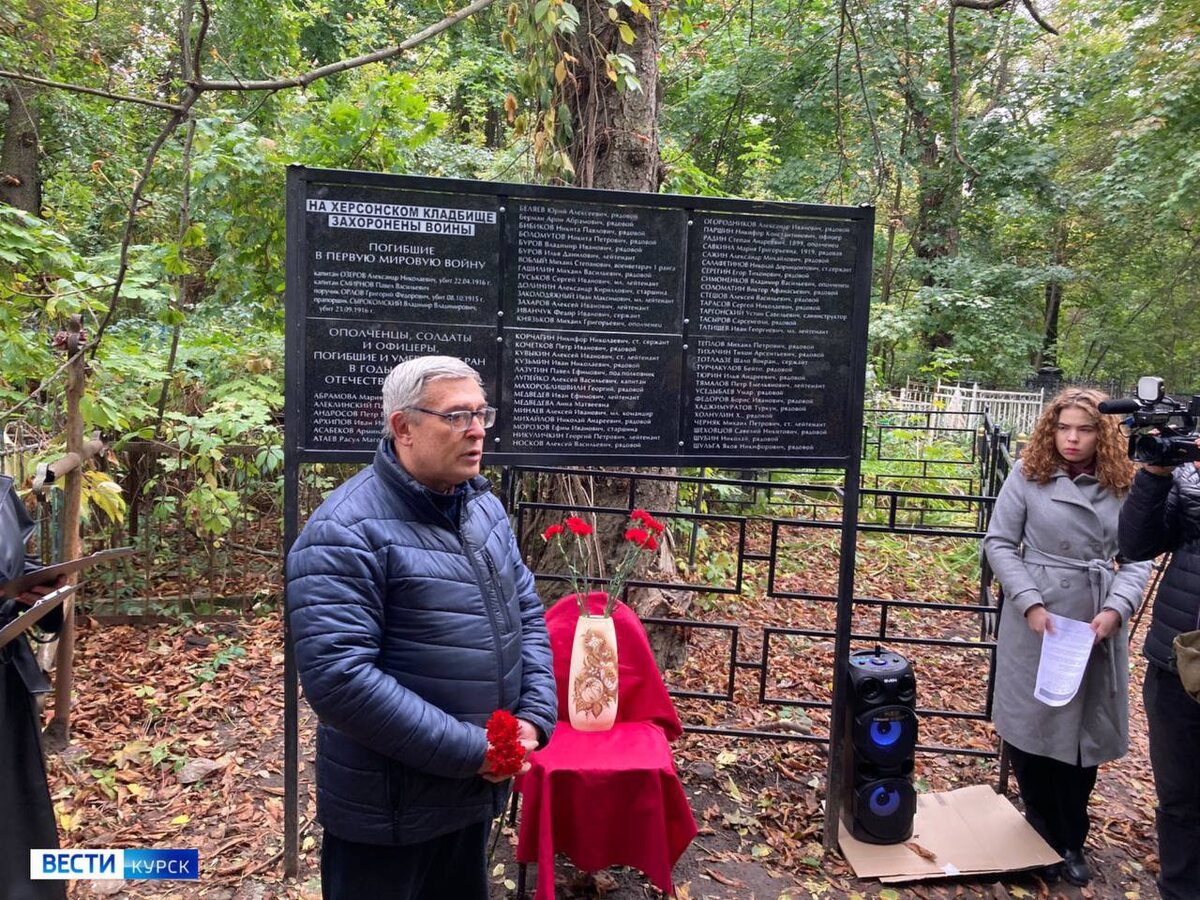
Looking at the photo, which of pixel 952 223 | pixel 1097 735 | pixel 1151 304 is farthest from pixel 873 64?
pixel 1151 304

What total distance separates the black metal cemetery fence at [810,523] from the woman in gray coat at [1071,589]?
0.36 meters

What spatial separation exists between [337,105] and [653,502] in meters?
3.48

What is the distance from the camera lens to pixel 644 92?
14.8 feet

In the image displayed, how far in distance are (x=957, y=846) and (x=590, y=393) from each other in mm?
2487

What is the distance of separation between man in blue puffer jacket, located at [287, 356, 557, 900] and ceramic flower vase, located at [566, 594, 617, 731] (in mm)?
847

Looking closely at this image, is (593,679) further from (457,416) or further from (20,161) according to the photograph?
(20,161)

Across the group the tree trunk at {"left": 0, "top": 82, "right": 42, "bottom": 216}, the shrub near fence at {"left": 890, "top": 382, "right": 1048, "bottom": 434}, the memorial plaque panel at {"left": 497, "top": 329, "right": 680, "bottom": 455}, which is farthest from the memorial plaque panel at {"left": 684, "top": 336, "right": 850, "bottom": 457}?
the shrub near fence at {"left": 890, "top": 382, "right": 1048, "bottom": 434}

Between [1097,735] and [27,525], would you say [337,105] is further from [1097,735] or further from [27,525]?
[1097,735]

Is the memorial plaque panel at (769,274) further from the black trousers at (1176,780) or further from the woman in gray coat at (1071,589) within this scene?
the black trousers at (1176,780)

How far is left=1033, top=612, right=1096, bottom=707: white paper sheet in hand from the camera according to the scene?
121 inches

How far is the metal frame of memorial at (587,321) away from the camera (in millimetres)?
2840

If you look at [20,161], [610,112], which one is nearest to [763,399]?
[610,112]

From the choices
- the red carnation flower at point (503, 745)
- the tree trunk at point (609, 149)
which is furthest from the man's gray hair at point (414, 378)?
the tree trunk at point (609, 149)

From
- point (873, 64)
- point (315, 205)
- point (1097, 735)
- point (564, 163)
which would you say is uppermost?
point (873, 64)
